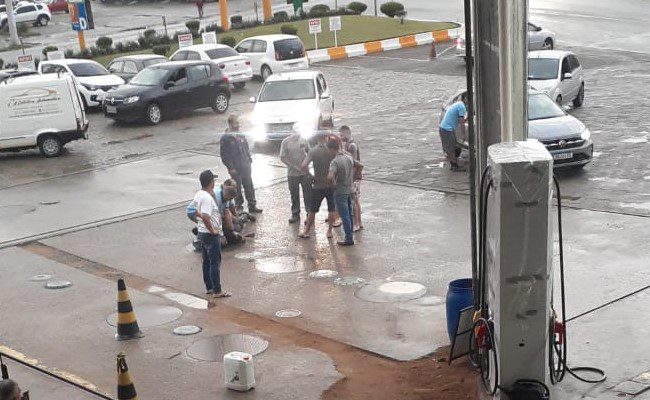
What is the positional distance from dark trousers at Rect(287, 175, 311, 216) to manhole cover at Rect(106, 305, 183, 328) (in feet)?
12.8

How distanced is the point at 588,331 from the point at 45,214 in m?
11.1

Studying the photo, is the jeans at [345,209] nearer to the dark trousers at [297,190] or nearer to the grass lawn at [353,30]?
the dark trousers at [297,190]

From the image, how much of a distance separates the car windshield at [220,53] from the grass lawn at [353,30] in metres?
6.60

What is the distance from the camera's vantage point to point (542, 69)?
26.6 metres

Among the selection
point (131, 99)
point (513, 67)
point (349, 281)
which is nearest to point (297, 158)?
point (349, 281)

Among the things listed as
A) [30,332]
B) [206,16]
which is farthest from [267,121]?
[206,16]

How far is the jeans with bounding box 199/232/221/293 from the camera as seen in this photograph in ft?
46.1

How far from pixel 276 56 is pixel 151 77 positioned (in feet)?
21.8

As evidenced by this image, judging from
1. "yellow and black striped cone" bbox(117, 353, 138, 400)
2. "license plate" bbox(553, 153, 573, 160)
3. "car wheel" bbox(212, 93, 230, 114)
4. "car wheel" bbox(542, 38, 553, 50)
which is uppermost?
"yellow and black striped cone" bbox(117, 353, 138, 400)

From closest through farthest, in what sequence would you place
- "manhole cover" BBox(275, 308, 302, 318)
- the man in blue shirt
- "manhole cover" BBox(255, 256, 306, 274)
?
"manhole cover" BBox(275, 308, 302, 318) < "manhole cover" BBox(255, 256, 306, 274) < the man in blue shirt

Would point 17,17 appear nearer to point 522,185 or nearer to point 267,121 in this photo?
point 267,121

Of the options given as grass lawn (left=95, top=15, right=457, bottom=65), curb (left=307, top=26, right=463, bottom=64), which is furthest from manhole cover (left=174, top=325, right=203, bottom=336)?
grass lawn (left=95, top=15, right=457, bottom=65)

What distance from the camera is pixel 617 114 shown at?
2602 centimetres

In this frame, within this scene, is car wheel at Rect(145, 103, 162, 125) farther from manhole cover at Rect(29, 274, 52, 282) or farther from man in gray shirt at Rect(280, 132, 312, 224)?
manhole cover at Rect(29, 274, 52, 282)
